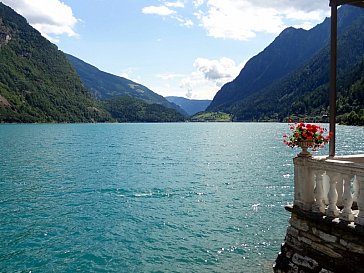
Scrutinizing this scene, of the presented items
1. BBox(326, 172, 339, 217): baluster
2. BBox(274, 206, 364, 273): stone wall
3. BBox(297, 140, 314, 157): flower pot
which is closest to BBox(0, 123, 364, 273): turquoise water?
BBox(274, 206, 364, 273): stone wall

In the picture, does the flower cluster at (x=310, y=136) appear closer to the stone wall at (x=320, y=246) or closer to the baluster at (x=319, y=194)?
the baluster at (x=319, y=194)

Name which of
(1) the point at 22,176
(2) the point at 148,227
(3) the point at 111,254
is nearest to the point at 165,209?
(2) the point at 148,227

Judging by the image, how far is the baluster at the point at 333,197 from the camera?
835 cm

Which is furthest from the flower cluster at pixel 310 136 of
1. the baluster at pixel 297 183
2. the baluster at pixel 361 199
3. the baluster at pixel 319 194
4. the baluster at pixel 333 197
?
the baluster at pixel 361 199

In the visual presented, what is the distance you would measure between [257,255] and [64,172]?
32.1 meters

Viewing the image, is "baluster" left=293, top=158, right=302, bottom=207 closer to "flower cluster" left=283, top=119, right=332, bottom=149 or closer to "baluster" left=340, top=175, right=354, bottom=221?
"flower cluster" left=283, top=119, right=332, bottom=149

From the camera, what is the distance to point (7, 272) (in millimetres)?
14320

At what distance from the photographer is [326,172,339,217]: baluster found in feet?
27.4

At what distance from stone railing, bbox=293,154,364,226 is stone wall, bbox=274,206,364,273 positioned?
0.74 ft

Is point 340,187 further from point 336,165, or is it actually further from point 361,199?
point 361,199

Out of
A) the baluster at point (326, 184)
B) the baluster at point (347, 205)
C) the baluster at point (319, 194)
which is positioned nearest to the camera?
the baluster at point (347, 205)

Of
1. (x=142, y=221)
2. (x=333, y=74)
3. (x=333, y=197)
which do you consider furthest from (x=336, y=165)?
(x=142, y=221)

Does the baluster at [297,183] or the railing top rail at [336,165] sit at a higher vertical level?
the railing top rail at [336,165]

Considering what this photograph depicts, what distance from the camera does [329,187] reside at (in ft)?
28.2
